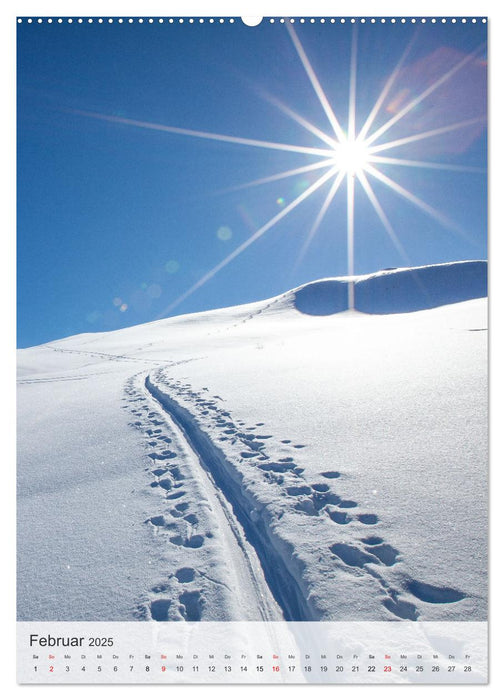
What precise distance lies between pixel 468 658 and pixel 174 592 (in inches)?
55.8

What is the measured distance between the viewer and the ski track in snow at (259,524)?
198 centimetres

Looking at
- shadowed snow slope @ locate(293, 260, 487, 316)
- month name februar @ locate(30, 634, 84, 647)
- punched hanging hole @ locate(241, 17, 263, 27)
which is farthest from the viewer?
shadowed snow slope @ locate(293, 260, 487, 316)

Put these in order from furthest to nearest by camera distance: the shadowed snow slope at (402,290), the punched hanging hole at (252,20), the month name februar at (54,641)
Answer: the shadowed snow slope at (402,290), the punched hanging hole at (252,20), the month name februar at (54,641)

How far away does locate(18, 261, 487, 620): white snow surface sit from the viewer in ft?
6.58

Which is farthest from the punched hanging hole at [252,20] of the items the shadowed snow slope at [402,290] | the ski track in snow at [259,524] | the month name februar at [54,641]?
the shadowed snow slope at [402,290]

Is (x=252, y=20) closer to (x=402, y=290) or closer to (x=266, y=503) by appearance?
(x=266, y=503)

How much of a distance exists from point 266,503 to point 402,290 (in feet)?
117

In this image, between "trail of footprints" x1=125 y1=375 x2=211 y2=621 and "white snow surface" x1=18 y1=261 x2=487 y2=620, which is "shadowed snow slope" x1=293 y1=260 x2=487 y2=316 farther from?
"trail of footprints" x1=125 y1=375 x2=211 y2=621

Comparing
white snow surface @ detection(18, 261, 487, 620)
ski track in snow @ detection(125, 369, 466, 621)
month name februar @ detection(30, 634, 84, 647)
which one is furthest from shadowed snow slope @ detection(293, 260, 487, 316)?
month name februar @ detection(30, 634, 84, 647)

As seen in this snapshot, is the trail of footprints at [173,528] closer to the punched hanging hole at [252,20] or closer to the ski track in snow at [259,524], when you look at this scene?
the ski track in snow at [259,524]

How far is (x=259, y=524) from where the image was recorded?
8.34 ft

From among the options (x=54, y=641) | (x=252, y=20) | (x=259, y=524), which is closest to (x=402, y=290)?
(x=252, y=20)
